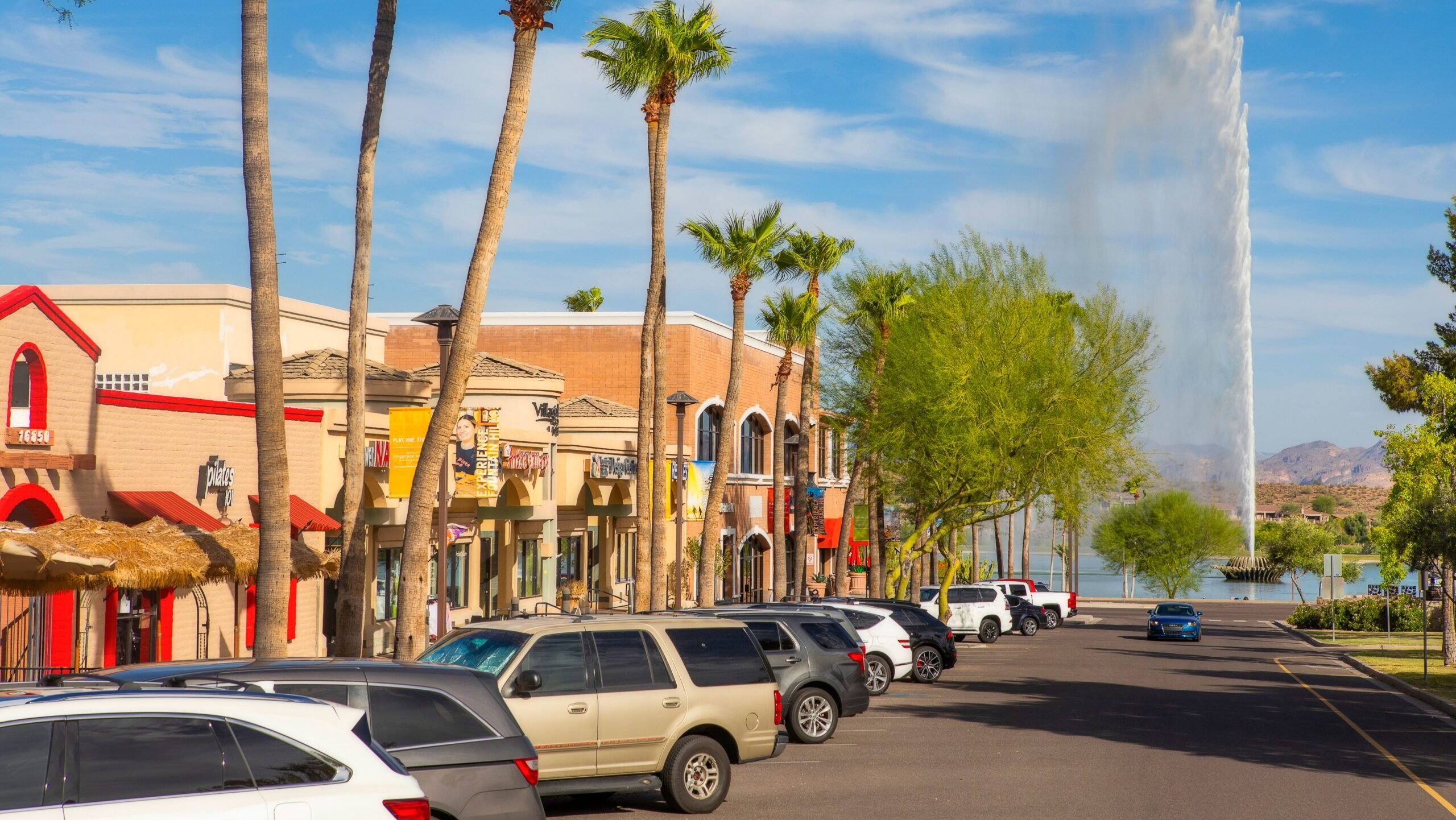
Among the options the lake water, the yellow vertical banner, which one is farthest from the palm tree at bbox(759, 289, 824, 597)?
the lake water

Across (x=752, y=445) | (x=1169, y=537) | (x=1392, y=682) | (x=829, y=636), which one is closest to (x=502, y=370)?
(x=829, y=636)

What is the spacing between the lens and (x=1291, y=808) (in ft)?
44.8

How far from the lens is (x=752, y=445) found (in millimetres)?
62469

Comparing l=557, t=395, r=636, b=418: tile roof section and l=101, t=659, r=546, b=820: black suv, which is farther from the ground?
l=557, t=395, r=636, b=418: tile roof section

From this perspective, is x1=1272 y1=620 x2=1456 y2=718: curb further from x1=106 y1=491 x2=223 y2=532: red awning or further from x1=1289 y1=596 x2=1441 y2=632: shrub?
x1=106 y1=491 x2=223 y2=532: red awning

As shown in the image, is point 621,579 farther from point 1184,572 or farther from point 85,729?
point 1184,572

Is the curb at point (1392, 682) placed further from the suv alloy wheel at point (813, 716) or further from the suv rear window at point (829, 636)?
the suv alloy wheel at point (813, 716)

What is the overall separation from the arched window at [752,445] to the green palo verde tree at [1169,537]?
47.1m

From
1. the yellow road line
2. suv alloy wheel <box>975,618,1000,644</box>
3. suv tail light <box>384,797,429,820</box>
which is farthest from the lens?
suv alloy wheel <box>975,618,1000,644</box>

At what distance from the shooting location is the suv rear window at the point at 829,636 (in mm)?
19094

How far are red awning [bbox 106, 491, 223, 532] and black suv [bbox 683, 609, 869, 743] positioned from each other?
9.01 metres

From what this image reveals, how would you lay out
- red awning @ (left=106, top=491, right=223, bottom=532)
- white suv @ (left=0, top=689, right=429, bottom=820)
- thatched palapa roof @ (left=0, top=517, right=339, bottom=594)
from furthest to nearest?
red awning @ (left=106, top=491, right=223, bottom=532), thatched palapa roof @ (left=0, top=517, right=339, bottom=594), white suv @ (left=0, top=689, right=429, bottom=820)

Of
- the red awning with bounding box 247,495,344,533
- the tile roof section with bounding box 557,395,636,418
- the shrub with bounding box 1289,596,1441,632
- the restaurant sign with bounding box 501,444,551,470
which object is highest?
the tile roof section with bounding box 557,395,636,418

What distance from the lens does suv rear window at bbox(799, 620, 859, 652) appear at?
752 inches
